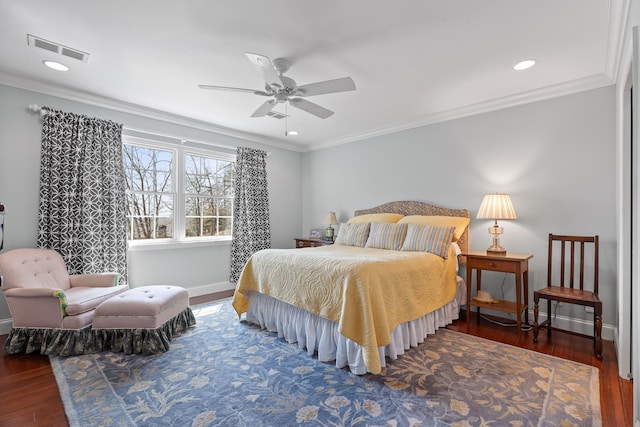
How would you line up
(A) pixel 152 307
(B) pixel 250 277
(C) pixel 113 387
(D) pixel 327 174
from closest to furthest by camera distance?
(C) pixel 113 387
(A) pixel 152 307
(B) pixel 250 277
(D) pixel 327 174

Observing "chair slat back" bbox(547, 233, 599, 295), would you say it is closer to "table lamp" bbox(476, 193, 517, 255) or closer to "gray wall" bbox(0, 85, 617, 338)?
"gray wall" bbox(0, 85, 617, 338)

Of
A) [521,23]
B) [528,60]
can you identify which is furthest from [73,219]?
[528,60]

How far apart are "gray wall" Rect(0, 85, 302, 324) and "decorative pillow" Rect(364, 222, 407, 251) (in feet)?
7.36

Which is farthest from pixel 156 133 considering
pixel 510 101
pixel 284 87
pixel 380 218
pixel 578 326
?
pixel 578 326

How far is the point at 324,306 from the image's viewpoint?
2.42m

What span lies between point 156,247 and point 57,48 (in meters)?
2.39

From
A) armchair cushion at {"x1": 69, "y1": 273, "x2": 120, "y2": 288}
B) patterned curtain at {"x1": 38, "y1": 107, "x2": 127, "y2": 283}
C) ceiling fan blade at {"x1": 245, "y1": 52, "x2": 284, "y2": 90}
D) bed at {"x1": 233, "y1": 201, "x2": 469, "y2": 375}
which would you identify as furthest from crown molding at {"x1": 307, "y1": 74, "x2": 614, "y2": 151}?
armchair cushion at {"x1": 69, "y1": 273, "x2": 120, "y2": 288}

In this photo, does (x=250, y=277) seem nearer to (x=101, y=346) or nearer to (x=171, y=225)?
(x=101, y=346)

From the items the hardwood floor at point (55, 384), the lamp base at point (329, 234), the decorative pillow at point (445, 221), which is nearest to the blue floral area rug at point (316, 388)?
the hardwood floor at point (55, 384)

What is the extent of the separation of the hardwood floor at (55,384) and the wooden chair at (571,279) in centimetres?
13

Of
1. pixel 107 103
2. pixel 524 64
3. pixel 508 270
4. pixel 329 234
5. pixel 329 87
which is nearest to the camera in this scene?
pixel 329 87

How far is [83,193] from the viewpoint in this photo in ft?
11.0

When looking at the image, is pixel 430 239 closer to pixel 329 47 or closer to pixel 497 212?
pixel 497 212

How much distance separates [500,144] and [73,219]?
4844 millimetres
